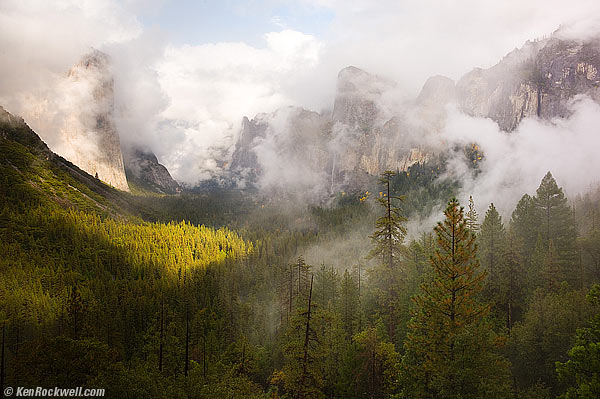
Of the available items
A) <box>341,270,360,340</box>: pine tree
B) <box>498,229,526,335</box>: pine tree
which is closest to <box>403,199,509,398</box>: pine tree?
<box>498,229,526,335</box>: pine tree

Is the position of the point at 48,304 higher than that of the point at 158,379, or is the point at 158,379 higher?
the point at 48,304

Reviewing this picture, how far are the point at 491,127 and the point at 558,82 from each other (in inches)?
1009

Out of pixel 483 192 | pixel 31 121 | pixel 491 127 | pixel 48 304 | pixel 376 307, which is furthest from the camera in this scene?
pixel 31 121

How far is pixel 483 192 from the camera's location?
110375mm

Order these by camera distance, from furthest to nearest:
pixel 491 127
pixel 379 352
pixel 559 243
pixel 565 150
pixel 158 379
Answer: pixel 491 127 → pixel 565 150 → pixel 559 243 → pixel 379 352 → pixel 158 379

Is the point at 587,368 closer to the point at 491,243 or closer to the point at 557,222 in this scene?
the point at 491,243

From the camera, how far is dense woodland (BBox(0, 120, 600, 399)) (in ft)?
56.0

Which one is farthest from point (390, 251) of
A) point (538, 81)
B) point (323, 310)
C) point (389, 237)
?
point (538, 81)

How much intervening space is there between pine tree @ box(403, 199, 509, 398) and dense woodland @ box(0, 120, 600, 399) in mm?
84

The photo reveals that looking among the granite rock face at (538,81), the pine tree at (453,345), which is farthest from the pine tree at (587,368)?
the granite rock face at (538,81)

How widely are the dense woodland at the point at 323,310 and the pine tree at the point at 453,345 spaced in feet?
0.27

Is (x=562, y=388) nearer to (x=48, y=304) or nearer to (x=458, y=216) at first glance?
(x=458, y=216)

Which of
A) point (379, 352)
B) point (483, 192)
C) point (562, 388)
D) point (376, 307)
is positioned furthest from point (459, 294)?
point (483, 192)

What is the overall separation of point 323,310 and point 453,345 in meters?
11.5
